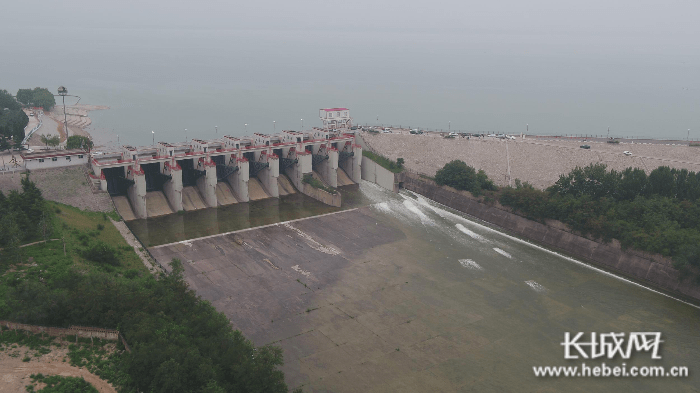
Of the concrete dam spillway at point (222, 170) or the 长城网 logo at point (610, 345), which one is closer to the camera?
the 长城网 logo at point (610, 345)

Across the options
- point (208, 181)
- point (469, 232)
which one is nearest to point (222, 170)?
point (208, 181)

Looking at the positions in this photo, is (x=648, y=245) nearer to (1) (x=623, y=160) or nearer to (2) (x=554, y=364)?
(2) (x=554, y=364)

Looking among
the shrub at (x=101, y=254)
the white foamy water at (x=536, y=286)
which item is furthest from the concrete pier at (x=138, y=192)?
the white foamy water at (x=536, y=286)

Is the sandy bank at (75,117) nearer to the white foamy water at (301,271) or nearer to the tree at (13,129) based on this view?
the tree at (13,129)

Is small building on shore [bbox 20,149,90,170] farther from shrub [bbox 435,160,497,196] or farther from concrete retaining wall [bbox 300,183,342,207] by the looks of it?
shrub [bbox 435,160,497,196]

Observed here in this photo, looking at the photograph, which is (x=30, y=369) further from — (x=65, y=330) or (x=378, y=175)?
(x=378, y=175)

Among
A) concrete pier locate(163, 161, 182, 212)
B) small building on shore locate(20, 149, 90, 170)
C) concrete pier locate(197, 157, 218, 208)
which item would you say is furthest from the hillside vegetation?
small building on shore locate(20, 149, 90, 170)

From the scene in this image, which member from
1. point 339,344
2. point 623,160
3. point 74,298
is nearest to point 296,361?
point 339,344
